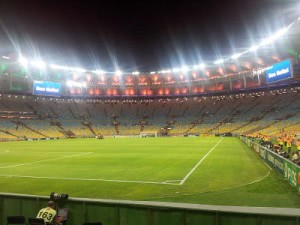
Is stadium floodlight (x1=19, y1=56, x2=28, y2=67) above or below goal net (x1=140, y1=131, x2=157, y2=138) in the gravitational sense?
above

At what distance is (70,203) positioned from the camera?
26.9 ft

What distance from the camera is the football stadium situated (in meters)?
8.12

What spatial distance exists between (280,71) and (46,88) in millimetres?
61695

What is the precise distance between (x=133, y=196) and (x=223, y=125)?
79255 mm

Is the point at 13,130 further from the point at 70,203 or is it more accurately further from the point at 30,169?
the point at 70,203

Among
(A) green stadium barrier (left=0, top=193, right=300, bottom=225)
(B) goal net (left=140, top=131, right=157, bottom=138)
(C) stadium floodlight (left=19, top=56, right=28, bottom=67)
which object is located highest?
(C) stadium floodlight (left=19, top=56, right=28, bottom=67)

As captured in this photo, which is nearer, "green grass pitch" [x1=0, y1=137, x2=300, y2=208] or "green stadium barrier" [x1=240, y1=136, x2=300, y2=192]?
"green grass pitch" [x1=0, y1=137, x2=300, y2=208]

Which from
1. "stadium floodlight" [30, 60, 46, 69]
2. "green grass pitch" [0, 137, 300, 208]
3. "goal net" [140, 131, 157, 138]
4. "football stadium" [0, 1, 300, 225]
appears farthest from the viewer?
"goal net" [140, 131, 157, 138]

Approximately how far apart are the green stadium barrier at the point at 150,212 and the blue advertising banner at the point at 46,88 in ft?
273

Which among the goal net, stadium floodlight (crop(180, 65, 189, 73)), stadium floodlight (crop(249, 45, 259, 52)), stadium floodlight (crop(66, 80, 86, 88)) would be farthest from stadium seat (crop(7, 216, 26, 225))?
stadium floodlight (crop(180, 65, 189, 73))

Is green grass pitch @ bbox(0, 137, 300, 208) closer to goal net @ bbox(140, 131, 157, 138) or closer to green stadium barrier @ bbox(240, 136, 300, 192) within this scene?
green stadium barrier @ bbox(240, 136, 300, 192)

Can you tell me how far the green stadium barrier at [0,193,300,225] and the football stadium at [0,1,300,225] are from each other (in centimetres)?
2

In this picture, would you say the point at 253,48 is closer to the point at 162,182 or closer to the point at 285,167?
the point at 285,167

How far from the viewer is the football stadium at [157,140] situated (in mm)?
8117
